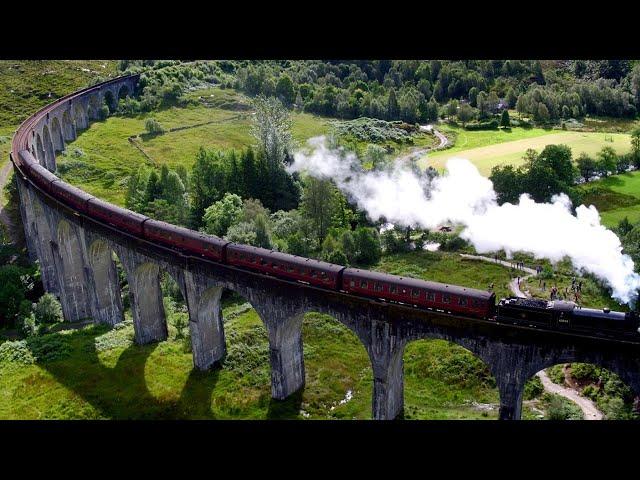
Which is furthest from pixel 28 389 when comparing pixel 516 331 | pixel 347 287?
pixel 516 331

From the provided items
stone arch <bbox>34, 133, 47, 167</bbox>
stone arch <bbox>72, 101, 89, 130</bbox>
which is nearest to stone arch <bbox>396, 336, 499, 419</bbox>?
stone arch <bbox>34, 133, 47, 167</bbox>

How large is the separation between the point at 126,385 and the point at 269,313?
12372 mm

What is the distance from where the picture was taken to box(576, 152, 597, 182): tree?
275 ft

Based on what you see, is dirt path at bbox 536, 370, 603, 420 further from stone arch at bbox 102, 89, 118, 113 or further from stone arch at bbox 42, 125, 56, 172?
stone arch at bbox 102, 89, 118, 113

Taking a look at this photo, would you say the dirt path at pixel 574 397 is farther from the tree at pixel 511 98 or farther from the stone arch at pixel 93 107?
the stone arch at pixel 93 107

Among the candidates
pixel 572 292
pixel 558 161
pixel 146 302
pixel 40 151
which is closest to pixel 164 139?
pixel 40 151

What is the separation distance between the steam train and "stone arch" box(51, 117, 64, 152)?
5901 centimetres

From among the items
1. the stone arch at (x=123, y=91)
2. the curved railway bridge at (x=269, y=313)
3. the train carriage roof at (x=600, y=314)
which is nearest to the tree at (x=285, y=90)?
the stone arch at (x=123, y=91)

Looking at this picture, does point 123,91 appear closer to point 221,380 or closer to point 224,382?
point 221,380

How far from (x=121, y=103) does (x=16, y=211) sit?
5083cm

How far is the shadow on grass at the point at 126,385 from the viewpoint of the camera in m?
39.4

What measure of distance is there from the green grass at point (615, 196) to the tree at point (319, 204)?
3103 cm

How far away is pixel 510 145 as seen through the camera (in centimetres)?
10188

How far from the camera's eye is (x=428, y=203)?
69375mm
